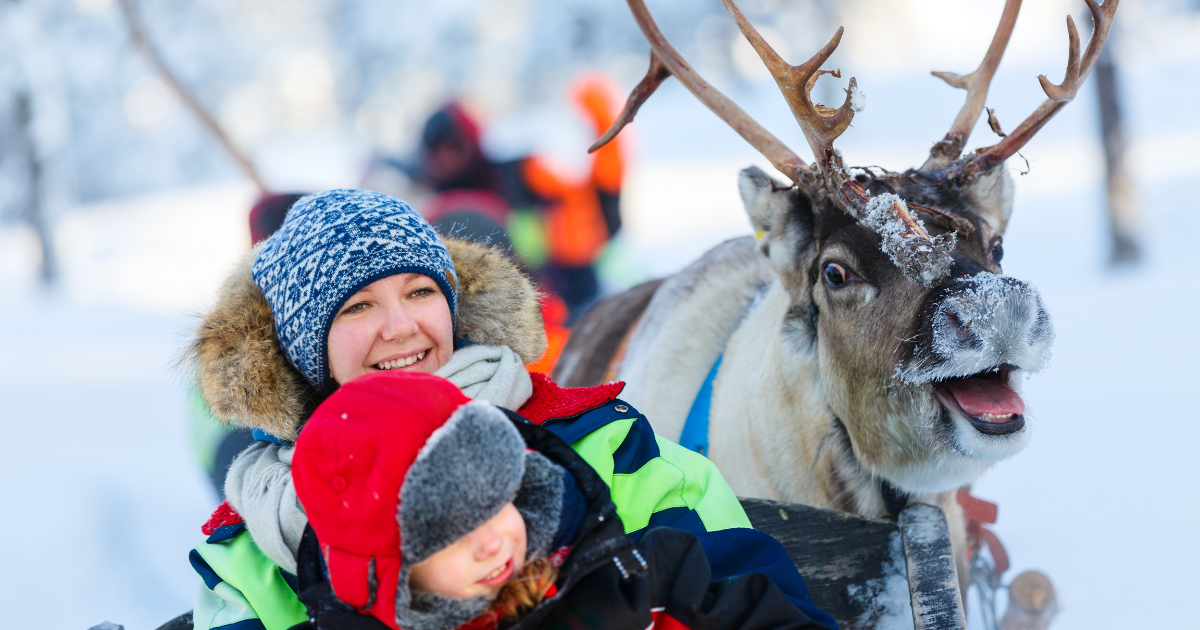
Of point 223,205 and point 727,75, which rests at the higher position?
point 727,75

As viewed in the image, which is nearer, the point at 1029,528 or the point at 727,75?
the point at 1029,528

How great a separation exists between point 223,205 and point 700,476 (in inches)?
833

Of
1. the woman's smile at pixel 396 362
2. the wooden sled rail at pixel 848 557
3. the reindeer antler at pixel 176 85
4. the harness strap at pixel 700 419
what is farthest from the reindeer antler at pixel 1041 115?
the reindeer antler at pixel 176 85

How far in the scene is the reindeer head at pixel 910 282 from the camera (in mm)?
1966

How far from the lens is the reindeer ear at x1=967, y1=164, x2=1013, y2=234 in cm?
238

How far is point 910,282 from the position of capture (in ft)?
6.88

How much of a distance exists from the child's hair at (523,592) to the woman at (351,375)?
34 cm

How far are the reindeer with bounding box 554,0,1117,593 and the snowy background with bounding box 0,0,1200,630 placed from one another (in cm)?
→ 78

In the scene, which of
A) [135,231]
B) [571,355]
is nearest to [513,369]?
[571,355]

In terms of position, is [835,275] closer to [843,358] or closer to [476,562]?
[843,358]

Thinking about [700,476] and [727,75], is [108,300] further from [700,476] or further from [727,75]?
[727,75]

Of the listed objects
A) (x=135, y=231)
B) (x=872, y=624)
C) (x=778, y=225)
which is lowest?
(x=872, y=624)

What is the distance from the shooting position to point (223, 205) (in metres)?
20.9

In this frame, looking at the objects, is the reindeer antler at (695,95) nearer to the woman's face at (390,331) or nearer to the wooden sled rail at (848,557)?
the woman's face at (390,331)
